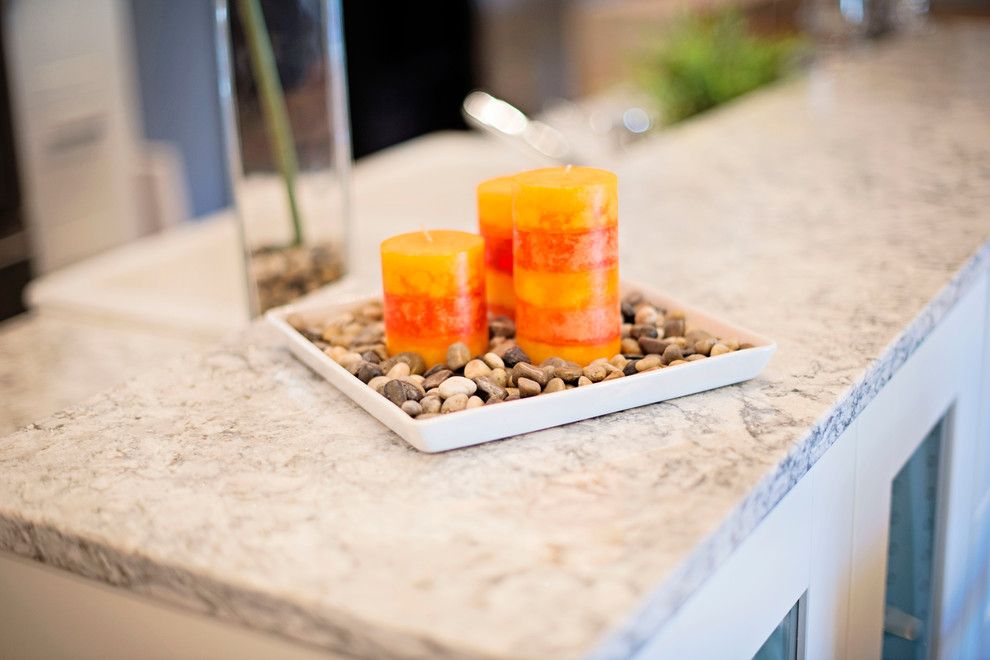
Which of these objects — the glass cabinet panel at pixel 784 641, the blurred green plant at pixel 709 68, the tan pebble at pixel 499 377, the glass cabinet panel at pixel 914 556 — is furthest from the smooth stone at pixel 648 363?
the blurred green plant at pixel 709 68

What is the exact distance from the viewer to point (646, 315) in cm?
98

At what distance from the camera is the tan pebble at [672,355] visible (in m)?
0.89

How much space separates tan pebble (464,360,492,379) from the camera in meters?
0.87

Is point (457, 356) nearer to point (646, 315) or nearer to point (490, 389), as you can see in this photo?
point (490, 389)

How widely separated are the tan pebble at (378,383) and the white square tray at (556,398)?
0.01m

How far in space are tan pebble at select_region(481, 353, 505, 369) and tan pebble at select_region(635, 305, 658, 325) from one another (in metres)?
0.15

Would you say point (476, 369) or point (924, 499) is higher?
point (476, 369)

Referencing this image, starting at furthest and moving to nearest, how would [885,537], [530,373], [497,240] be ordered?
[885,537]
[497,240]
[530,373]

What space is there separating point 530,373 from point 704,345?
148mm

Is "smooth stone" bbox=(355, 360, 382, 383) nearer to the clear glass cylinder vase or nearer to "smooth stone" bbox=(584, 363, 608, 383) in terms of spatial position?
"smooth stone" bbox=(584, 363, 608, 383)

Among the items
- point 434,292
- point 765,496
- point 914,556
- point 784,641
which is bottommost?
point 914,556

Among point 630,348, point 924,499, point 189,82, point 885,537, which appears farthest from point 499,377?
point 189,82

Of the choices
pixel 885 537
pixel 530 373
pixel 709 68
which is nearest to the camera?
pixel 530 373

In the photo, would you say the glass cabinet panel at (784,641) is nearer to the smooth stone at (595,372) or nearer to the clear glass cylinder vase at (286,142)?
the smooth stone at (595,372)
